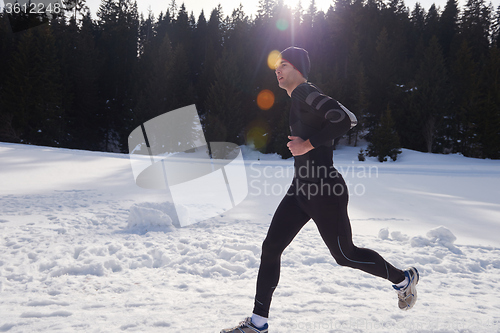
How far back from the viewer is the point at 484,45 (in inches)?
1503

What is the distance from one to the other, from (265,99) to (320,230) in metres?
31.1

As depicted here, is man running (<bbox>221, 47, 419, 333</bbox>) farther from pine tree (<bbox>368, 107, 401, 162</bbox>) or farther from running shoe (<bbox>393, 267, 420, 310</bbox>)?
pine tree (<bbox>368, 107, 401, 162</bbox>)

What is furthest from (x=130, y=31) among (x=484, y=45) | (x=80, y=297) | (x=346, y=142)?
(x=80, y=297)

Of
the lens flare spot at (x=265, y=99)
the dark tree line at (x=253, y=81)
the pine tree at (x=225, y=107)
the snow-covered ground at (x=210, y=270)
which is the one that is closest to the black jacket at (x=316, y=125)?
the snow-covered ground at (x=210, y=270)

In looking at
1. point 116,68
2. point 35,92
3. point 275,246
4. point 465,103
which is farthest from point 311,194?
point 116,68

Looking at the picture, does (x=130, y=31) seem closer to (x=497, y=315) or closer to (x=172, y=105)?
(x=172, y=105)

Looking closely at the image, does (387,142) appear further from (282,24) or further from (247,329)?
(282,24)

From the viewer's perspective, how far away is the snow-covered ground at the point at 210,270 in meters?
2.39

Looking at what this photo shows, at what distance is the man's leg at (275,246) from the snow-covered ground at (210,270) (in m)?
0.30

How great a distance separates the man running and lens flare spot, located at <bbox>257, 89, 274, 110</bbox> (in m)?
30.2

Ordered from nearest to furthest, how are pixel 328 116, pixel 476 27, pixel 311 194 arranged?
pixel 328 116
pixel 311 194
pixel 476 27

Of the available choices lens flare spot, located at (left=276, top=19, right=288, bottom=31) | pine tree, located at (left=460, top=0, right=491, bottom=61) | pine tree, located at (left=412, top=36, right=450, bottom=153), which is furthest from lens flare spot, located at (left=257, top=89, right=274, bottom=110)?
pine tree, located at (left=460, top=0, right=491, bottom=61)

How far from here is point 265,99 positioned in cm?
3247

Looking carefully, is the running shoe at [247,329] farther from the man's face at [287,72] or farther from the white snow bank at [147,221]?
the white snow bank at [147,221]
